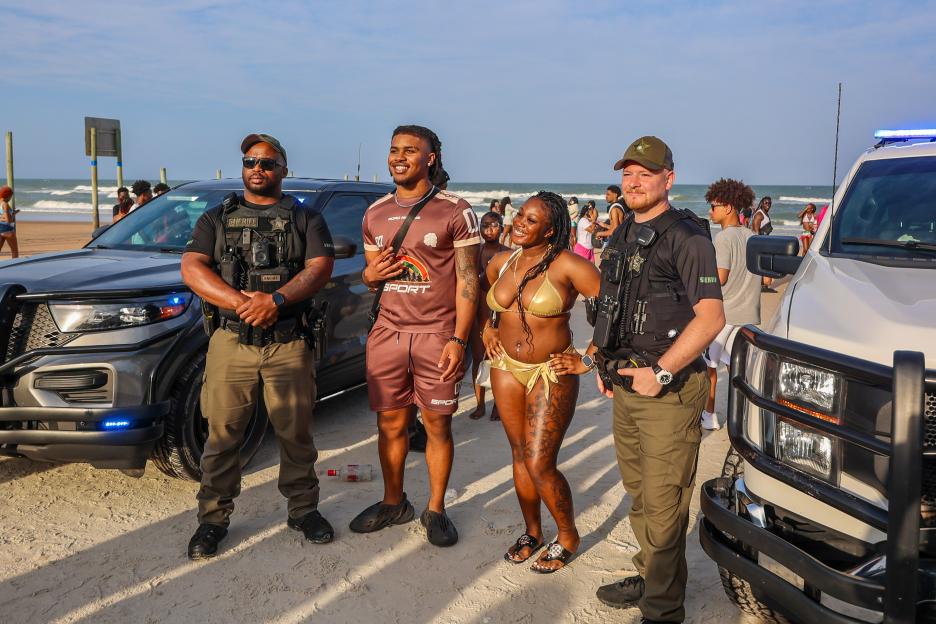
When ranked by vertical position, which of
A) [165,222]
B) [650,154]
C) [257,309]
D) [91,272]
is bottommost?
[257,309]

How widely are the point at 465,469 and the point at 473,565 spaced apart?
1.39m

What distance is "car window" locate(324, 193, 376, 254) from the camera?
18.4ft

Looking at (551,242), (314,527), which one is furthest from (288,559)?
(551,242)

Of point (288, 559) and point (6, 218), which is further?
point (6, 218)

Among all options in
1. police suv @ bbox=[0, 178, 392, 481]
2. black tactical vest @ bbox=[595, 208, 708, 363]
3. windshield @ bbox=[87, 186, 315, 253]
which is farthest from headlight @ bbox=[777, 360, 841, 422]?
windshield @ bbox=[87, 186, 315, 253]

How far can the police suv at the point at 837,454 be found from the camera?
200 centimetres

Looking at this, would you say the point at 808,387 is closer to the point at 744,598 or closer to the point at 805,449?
the point at 805,449

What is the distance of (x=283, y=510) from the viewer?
169 inches

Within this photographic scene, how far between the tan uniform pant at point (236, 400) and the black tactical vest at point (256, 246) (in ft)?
0.74

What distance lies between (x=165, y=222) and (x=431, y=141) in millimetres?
2370

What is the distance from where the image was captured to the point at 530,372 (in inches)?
139

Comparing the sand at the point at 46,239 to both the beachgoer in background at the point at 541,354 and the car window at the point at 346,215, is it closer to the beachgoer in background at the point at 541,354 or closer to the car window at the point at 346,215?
the car window at the point at 346,215

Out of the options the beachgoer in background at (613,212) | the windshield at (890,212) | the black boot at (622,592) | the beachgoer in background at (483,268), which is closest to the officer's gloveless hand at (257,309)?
the black boot at (622,592)

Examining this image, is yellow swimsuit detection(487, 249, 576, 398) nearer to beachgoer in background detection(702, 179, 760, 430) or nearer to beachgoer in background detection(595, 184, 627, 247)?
beachgoer in background detection(702, 179, 760, 430)
